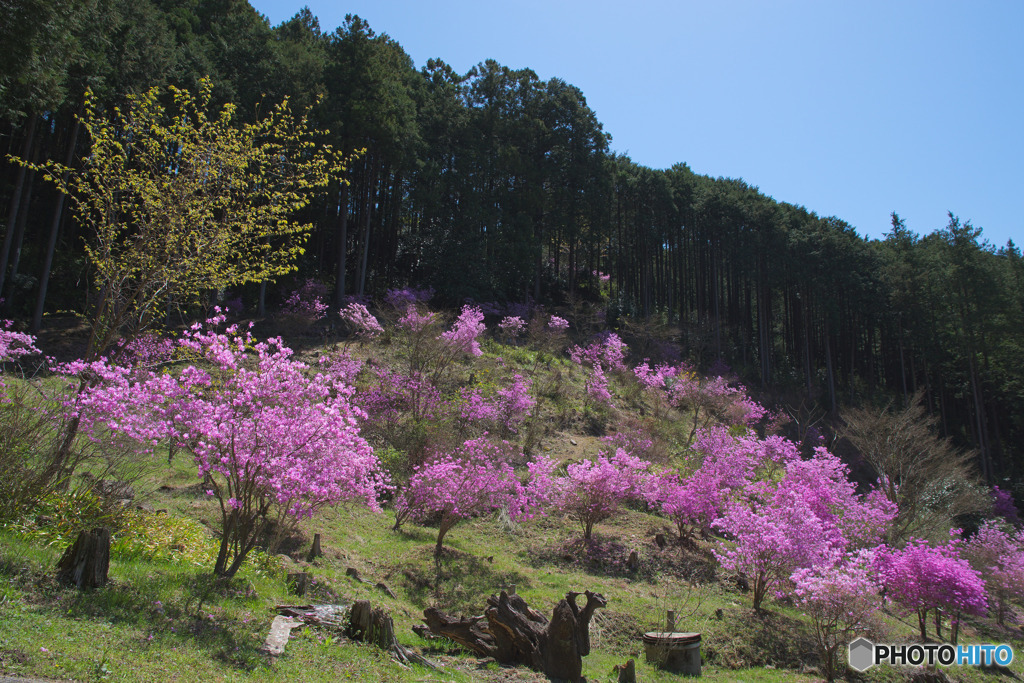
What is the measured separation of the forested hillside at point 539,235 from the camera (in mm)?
21281

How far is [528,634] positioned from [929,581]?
8243 millimetres

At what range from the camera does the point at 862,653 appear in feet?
27.4

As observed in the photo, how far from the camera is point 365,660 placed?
18.5 ft

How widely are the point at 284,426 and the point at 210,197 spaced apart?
4.89 meters

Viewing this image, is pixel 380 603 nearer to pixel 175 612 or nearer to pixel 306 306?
pixel 175 612

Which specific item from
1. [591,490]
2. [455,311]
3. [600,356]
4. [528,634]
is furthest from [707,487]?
[455,311]

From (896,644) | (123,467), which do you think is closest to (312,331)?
(123,467)

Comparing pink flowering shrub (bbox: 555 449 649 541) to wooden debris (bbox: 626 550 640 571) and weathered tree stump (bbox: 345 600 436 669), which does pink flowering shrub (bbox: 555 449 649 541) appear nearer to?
wooden debris (bbox: 626 550 640 571)

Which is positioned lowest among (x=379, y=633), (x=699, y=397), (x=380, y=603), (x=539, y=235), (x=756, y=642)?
(x=756, y=642)

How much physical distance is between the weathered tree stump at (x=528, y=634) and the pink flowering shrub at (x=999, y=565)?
47.6 ft

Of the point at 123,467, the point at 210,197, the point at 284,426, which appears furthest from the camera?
the point at 210,197

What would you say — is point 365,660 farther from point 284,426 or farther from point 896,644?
point 896,644

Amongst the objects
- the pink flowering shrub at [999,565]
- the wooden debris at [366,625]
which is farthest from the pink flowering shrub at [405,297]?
the pink flowering shrub at [999,565]

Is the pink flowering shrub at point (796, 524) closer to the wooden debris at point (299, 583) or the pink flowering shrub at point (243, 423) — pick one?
the wooden debris at point (299, 583)
